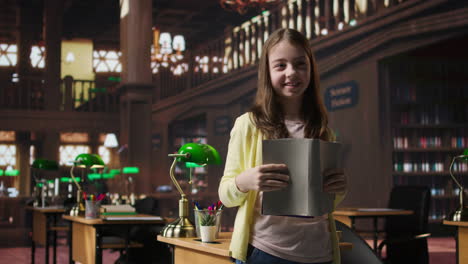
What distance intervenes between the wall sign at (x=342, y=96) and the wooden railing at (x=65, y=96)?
209 inches

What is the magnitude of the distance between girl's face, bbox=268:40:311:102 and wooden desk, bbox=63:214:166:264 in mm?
2797

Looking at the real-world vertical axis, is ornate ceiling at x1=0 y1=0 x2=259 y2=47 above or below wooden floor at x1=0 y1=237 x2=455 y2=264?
above

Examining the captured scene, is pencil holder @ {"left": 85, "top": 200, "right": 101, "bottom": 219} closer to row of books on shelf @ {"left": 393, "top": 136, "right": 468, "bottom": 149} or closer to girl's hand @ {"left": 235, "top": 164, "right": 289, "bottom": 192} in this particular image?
girl's hand @ {"left": 235, "top": 164, "right": 289, "bottom": 192}

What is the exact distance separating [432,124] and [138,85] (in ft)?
14.8

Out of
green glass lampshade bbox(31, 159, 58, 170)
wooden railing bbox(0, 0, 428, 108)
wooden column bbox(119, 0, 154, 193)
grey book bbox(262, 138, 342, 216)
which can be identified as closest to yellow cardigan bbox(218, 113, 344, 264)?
grey book bbox(262, 138, 342, 216)

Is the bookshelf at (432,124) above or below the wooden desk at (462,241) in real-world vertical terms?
above

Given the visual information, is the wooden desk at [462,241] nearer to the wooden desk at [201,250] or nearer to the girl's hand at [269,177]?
the wooden desk at [201,250]

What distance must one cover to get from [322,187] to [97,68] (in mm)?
17131

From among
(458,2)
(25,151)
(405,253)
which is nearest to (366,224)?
(458,2)

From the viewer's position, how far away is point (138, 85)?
34.3 feet

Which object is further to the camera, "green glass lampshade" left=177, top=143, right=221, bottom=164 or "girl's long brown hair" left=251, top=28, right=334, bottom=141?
"green glass lampshade" left=177, top=143, right=221, bottom=164

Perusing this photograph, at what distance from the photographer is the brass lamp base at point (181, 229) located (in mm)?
3027

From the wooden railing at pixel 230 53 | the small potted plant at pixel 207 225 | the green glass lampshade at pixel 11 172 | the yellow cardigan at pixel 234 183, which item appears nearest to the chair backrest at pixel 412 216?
the small potted plant at pixel 207 225

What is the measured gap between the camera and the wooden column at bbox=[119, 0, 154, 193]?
10422 millimetres
